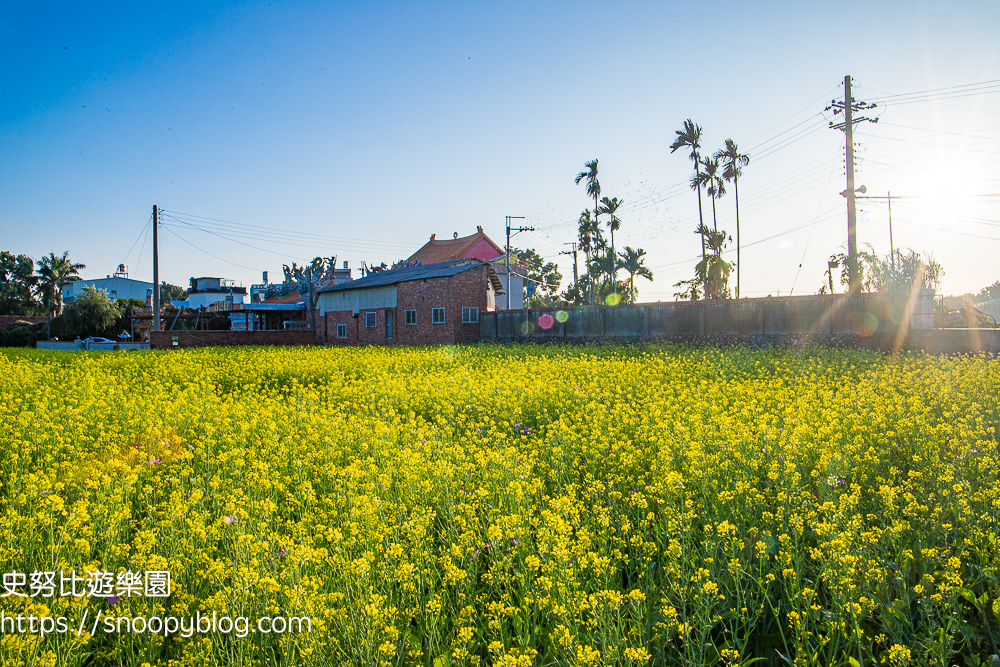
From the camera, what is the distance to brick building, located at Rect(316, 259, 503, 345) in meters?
27.5

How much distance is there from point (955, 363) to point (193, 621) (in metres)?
11.7

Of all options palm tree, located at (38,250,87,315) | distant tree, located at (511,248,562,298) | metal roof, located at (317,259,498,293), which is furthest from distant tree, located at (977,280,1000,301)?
palm tree, located at (38,250,87,315)

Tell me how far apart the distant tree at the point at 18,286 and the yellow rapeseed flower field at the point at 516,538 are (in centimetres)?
6461

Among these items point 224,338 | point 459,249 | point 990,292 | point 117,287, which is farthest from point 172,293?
point 990,292

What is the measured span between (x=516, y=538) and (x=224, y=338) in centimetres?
3139

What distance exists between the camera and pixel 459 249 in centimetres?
5016

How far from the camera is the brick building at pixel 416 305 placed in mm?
27453

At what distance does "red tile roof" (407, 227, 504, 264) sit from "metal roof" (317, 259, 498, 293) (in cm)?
1625

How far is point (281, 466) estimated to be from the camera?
4.57 metres

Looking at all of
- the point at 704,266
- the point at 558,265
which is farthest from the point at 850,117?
the point at 558,265

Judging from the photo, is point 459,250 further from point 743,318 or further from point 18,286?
point 18,286

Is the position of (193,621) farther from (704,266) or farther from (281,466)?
(704,266)

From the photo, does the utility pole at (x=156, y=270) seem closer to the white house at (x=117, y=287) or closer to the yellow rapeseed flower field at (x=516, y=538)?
the yellow rapeseed flower field at (x=516, y=538)

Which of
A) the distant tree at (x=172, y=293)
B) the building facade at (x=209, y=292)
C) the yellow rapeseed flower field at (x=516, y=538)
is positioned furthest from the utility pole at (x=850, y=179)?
the distant tree at (x=172, y=293)
